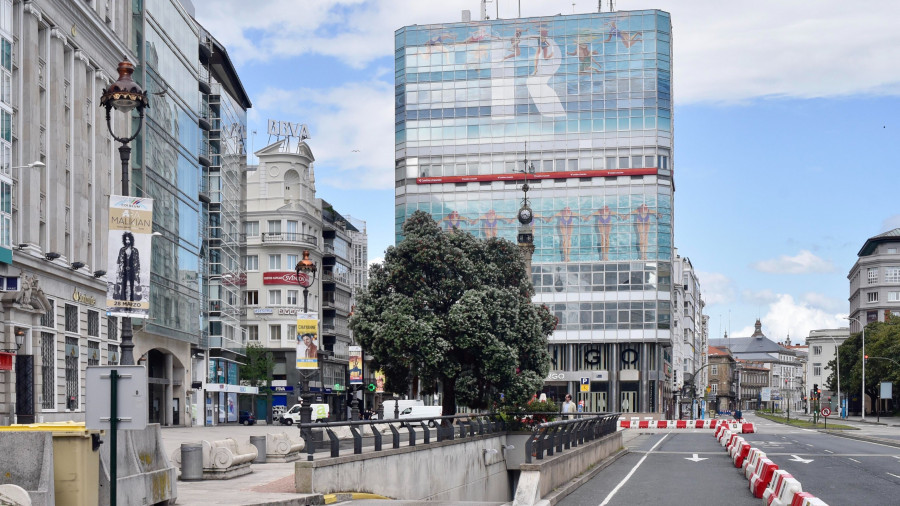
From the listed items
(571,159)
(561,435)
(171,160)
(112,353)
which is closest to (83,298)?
(112,353)

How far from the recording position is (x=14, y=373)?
42.2 m

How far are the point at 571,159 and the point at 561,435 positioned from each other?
235ft

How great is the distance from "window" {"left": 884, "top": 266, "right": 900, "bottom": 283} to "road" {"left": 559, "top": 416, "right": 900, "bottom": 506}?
114074 millimetres

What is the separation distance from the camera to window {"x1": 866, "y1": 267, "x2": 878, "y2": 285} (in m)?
151

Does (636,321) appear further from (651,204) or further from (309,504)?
(309,504)

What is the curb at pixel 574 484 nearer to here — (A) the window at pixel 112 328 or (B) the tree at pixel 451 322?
(B) the tree at pixel 451 322

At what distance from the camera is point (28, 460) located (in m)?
12.2

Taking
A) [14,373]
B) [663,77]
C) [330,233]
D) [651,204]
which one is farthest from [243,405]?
[14,373]

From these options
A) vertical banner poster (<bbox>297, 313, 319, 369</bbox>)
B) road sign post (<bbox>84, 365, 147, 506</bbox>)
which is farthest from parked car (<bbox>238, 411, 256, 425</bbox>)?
road sign post (<bbox>84, 365, 147, 506</bbox>)

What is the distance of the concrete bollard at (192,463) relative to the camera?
19.5m

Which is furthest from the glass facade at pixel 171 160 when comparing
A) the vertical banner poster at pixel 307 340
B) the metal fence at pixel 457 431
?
the metal fence at pixel 457 431

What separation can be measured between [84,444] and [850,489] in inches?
679

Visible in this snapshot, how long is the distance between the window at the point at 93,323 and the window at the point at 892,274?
122606 millimetres

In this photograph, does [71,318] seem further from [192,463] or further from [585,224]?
[585,224]
